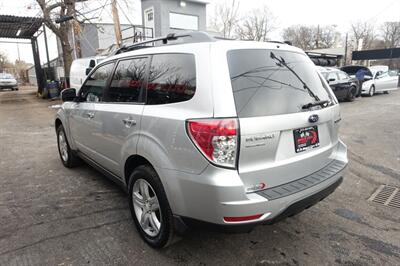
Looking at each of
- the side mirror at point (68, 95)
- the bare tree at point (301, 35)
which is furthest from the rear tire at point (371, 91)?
Answer: the bare tree at point (301, 35)

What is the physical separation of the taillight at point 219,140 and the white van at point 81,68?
10.5m

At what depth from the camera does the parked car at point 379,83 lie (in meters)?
16.3

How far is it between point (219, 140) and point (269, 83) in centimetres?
69

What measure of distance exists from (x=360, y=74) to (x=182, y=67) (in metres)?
17.1

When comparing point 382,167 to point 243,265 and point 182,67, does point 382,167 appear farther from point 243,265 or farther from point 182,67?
point 182,67

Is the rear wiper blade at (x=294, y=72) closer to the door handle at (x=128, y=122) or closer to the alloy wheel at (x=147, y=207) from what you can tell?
the door handle at (x=128, y=122)

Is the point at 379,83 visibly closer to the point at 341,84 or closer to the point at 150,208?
the point at 341,84

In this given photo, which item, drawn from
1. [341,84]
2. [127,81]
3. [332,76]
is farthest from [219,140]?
[341,84]

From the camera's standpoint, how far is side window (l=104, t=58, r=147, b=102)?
2874mm

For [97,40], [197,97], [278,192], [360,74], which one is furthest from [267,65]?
[97,40]

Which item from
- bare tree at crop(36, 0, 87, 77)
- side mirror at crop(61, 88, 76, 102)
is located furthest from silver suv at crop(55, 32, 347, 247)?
bare tree at crop(36, 0, 87, 77)

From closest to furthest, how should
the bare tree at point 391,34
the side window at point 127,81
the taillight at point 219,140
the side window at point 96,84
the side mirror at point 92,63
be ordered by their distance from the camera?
the taillight at point 219,140 < the side window at point 127,81 < the side window at point 96,84 < the side mirror at point 92,63 < the bare tree at point 391,34

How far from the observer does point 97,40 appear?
22.3 m

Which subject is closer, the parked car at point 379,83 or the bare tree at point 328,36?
the parked car at point 379,83
